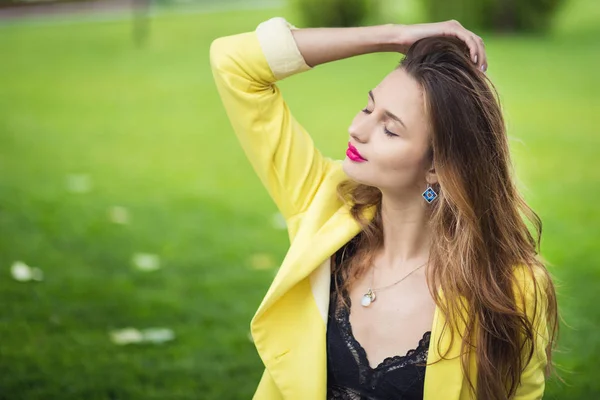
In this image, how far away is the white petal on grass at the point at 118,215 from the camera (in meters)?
4.99

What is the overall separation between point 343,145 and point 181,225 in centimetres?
179

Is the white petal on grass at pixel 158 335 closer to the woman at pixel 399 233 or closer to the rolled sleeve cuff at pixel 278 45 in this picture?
the woman at pixel 399 233

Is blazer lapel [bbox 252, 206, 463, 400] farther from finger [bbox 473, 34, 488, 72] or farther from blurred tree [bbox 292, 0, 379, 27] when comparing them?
blurred tree [bbox 292, 0, 379, 27]

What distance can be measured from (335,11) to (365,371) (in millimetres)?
8205

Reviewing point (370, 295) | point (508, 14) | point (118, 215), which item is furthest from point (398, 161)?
point (508, 14)

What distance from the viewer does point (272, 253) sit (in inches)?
185

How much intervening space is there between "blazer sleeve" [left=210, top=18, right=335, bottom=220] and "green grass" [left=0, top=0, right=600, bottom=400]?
20.8 inches

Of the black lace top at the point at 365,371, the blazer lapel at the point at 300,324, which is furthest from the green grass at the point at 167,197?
the black lace top at the point at 365,371

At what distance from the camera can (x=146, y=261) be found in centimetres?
450

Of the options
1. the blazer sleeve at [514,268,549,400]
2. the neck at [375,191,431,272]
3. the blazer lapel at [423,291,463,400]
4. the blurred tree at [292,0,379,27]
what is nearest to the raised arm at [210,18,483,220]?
the neck at [375,191,431,272]

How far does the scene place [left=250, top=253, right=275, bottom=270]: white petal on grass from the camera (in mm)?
4551

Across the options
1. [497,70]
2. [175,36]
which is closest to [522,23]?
[497,70]

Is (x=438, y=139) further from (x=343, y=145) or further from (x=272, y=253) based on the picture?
(x=343, y=145)

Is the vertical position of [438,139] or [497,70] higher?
[438,139]
